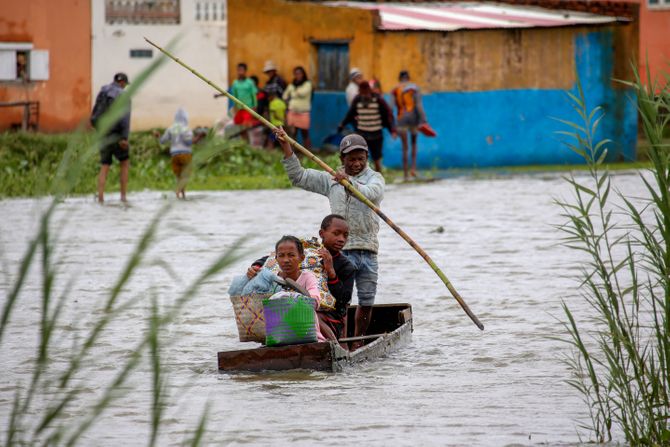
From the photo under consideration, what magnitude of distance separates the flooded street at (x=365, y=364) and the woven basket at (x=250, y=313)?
30cm

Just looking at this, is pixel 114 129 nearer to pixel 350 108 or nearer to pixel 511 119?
pixel 350 108

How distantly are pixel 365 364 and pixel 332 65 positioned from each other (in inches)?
755

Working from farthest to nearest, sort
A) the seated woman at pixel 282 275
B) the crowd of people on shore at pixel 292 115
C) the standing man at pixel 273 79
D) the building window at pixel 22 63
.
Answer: the building window at pixel 22 63, the standing man at pixel 273 79, the crowd of people on shore at pixel 292 115, the seated woman at pixel 282 275

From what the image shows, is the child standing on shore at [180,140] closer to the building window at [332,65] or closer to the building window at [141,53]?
the building window at [332,65]

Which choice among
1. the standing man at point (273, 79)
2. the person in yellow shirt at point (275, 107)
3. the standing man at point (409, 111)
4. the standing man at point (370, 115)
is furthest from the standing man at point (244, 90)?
the standing man at point (370, 115)

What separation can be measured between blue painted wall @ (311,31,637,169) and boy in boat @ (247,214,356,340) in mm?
17547

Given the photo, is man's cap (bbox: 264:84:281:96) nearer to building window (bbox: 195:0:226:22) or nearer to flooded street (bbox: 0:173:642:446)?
building window (bbox: 195:0:226:22)

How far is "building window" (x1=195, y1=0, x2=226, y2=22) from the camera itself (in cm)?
2919

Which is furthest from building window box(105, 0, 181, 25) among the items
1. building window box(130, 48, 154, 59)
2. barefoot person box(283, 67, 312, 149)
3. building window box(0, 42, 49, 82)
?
barefoot person box(283, 67, 312, 149)

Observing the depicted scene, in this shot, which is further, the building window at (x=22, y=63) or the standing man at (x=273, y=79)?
the building window at (x=22, y=63)

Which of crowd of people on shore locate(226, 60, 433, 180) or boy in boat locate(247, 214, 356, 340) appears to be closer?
boy in boat locate(247, 214, 356, 340)

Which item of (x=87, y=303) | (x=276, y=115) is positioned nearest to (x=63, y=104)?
(x=276, y=115)

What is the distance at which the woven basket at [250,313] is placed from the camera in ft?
30.1

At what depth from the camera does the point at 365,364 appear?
30.9ft
